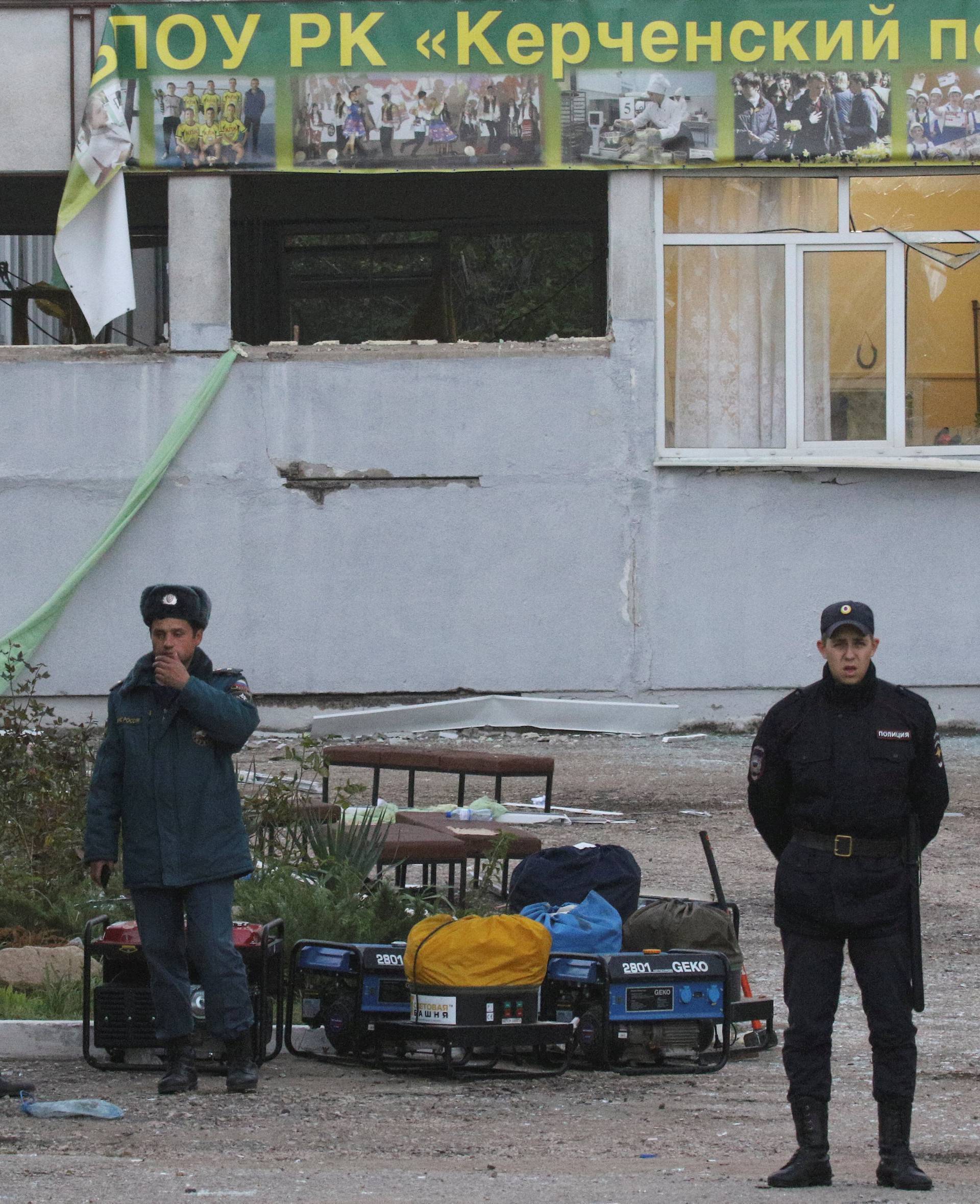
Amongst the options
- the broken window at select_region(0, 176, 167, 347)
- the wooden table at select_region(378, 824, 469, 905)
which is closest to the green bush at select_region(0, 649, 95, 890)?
the wooden table at select_region(378, 824, 469, 905)

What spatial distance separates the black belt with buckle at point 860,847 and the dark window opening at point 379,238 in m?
11.0

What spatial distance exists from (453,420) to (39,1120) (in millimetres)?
10198

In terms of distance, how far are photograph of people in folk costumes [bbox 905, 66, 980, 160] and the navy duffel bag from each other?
9.84m

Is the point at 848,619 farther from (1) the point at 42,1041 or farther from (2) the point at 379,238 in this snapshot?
(2) the point at 379,238

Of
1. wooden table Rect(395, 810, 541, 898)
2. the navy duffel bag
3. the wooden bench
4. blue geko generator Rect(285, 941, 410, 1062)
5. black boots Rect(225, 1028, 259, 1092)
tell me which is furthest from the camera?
the wooden bench

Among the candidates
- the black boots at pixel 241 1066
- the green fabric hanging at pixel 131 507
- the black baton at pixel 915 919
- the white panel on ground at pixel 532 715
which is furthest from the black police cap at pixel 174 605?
the green fabric hanging at pixel 131 507

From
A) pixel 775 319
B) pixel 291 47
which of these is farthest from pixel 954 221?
pixel 291 47

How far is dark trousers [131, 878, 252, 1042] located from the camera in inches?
240

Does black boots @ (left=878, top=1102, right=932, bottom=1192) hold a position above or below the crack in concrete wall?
below

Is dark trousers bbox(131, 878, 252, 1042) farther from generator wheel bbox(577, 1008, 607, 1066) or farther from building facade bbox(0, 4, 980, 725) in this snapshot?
building facade bbox(0, 4, 980, 725)

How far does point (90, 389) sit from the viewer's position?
15.3m

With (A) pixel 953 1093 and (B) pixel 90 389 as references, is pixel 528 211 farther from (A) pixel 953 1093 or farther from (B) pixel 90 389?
(A) pixel 953 1093

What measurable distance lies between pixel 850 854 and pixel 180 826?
230 centimetres

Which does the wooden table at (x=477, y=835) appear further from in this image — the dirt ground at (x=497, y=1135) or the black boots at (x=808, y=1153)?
the black boots at (x=808, y=1153)
